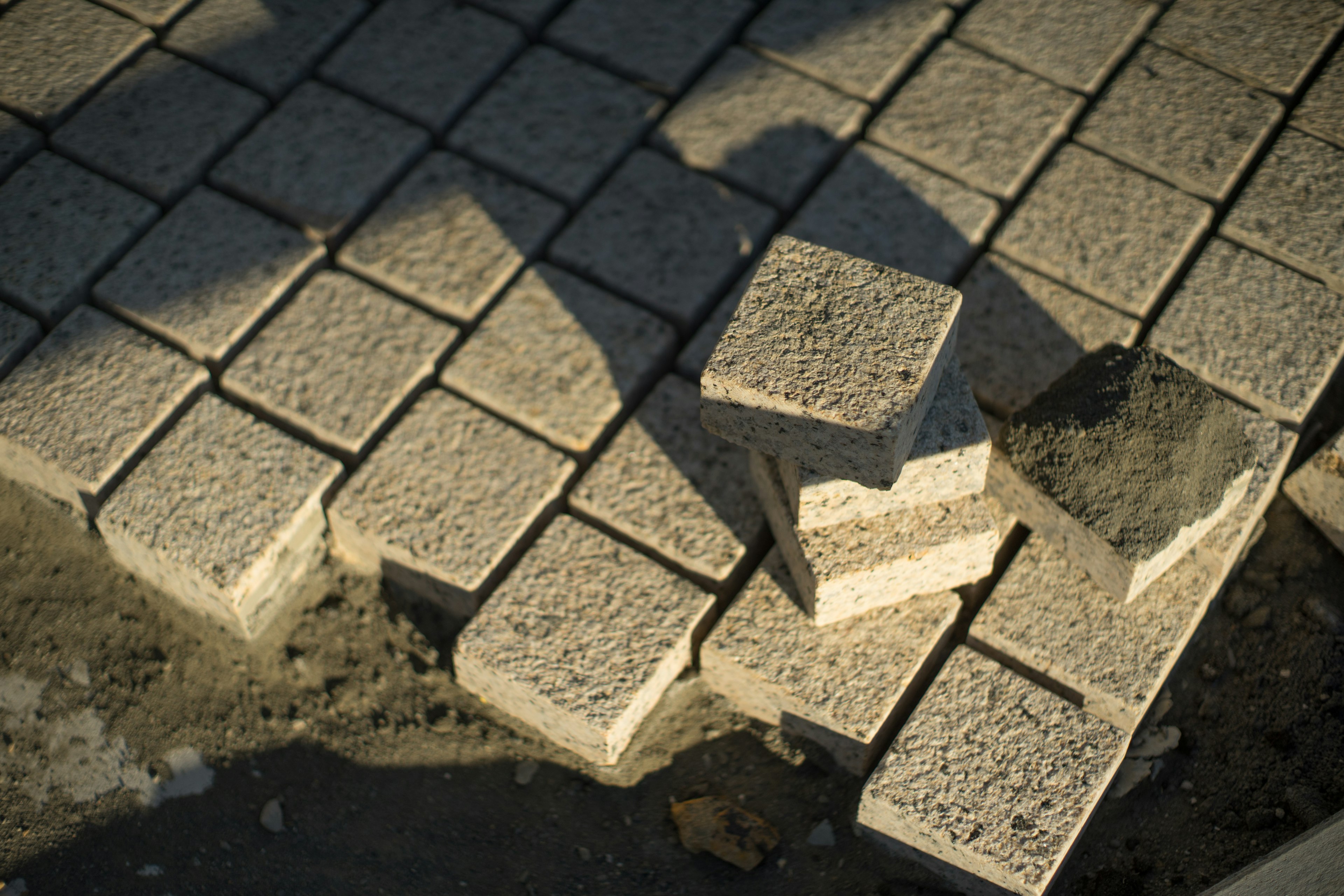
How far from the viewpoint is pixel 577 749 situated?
2.54 meters

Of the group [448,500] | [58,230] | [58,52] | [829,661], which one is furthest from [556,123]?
[829,661]

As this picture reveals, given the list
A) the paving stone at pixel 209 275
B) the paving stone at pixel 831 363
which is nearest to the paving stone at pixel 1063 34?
the paving stone at pixel 831 363

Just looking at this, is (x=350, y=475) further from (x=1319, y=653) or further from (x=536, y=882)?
(x=1319, y=653)

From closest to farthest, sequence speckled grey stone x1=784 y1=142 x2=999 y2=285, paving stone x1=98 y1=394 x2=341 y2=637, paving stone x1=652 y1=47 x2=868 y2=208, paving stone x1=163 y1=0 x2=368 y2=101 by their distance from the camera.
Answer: paving stone x1=98 y1=394 x2=341 y2=637 → speckled grey stone x1=784 y1=142 x2=999 y2=285 → paving stone x1=652 y1=47 x2=868 y2=208 → paving stone x1=163 y1=0 x2=368 y2=101

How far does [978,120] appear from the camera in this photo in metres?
3.22

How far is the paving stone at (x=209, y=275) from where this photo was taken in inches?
111

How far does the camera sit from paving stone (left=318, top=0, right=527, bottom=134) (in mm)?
3223

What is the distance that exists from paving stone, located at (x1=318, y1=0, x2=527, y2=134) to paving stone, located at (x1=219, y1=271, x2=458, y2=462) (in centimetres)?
66

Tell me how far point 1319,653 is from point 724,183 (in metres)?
2.03

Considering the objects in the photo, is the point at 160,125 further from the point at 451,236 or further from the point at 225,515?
the point at 225,515

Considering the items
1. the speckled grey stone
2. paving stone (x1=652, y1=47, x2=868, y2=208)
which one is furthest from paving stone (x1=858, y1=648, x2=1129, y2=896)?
paving stone (x1=652, y1=47, x2=868, y2=208)

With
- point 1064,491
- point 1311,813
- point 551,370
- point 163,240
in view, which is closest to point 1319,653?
point 1311,813

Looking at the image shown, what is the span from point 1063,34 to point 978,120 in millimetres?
490

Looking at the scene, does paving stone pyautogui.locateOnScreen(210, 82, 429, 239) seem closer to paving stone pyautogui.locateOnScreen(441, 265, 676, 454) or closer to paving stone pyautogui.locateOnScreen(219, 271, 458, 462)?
paving stone pyautogui.locateOnScreen(219, 271, 458, 462)
